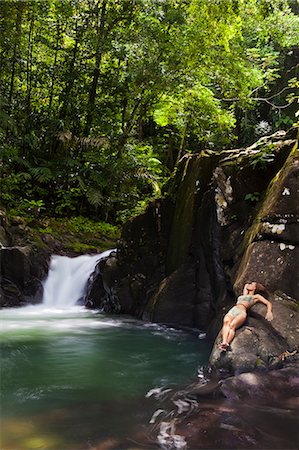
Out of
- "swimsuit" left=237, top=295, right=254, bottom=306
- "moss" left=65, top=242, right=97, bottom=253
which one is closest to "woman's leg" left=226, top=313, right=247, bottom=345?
"swimsuit" left=237, top=295, right=254, bottom=306

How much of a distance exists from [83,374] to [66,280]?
19.3ft

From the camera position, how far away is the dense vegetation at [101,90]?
12102 millimetres

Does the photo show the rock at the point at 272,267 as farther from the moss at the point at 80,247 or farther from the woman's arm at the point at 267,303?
the moss at the point at 80,247

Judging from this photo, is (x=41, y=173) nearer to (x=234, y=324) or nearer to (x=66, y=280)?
(x=66, y=280)

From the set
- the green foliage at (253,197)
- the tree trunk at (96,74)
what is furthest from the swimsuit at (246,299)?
the tree trunk at (96,74)

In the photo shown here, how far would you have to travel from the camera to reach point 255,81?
1302 centimetres

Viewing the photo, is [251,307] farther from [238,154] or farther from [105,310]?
[105,310]

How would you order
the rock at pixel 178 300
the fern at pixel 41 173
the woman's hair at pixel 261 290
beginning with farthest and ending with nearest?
the fern at pixel 41 173, the rock at pixel 178 300, the woman's hair at pixel 261 290

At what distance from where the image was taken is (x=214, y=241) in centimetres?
Result: 827

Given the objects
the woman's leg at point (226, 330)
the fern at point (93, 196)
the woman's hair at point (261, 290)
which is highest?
the fern at point (93, 196)

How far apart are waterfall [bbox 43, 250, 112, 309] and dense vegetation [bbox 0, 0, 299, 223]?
2.57 metres

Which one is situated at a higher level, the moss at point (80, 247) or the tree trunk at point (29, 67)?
the tree trunk at point (29, 67)

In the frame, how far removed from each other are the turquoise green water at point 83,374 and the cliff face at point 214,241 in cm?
74

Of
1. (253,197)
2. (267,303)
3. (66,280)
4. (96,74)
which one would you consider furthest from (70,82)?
(267,303)
